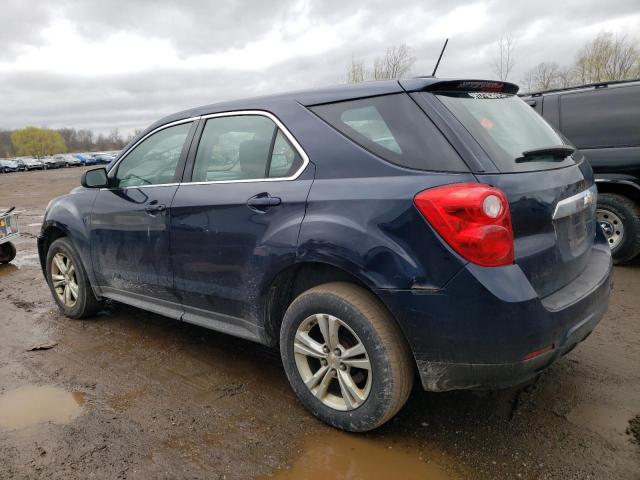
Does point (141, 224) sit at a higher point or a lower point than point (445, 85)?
lower

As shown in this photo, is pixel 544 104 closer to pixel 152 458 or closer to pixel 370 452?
pixel 370 452

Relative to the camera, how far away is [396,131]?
2.44m

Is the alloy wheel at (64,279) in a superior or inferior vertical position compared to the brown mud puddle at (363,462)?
superior

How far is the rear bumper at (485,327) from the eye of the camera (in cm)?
211

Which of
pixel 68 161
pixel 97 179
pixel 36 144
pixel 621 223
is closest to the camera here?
pixel 97 179

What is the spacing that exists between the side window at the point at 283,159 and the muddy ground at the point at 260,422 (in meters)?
1.38

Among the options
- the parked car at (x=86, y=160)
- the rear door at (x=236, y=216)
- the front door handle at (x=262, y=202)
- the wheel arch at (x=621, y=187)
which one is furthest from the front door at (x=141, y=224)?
the parked car at (x=86, y=160)

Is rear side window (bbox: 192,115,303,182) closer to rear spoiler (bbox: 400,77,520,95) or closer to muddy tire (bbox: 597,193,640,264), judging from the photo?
rear spoiler (bbox: 400,77,520,95)

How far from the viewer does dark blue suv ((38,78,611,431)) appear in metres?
2.16

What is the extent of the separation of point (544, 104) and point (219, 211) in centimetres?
438

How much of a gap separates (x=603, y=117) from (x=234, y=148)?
13.9 feet

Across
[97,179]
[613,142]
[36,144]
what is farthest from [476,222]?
[36,144]

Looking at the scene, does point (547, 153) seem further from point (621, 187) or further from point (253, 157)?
point (621, 187)

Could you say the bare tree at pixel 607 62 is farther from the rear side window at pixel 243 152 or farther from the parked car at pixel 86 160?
the parked car at pixel 86 160
